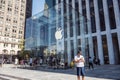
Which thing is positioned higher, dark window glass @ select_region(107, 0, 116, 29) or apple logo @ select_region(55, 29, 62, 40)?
dark window glass @ select_region(107, 0, 116, 29)

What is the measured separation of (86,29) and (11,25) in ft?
139

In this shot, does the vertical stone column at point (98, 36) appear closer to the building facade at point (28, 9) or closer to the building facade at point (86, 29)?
the building facade at point (86, 29)

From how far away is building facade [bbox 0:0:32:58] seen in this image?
60.2 metres

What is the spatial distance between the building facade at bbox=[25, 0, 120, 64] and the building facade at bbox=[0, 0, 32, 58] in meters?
33.7

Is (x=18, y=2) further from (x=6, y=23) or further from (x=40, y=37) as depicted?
(x=40, y=37)

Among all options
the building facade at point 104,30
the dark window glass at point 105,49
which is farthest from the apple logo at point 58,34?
the dark window glass at point 105,49

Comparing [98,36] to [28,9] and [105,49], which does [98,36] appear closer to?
[105,49]

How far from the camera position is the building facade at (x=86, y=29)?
21953 mm

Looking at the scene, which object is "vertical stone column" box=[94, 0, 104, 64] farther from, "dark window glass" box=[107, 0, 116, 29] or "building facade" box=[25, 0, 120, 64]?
"dark window glass" box=[107, 0, 116, 29]

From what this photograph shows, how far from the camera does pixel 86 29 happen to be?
32.8 m

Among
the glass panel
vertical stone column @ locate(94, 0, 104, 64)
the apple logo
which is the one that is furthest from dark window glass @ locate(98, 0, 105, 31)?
the apple logo

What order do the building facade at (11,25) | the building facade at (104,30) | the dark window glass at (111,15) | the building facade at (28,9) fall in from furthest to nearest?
1. the building facade at (28,9)
2. the building facade at (11,25)
3. the dark window glass at (111,15)
4. the building facade at (104,30)

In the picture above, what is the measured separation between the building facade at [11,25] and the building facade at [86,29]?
3371 centimetres

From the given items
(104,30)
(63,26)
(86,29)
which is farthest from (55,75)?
(104,30)
